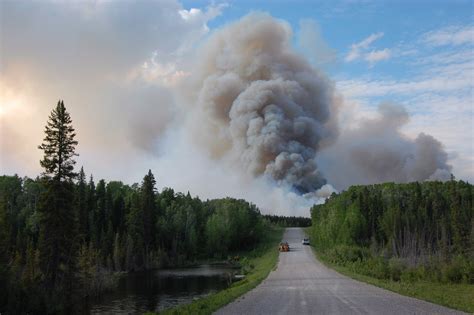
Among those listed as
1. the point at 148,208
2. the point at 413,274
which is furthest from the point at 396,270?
the point at 148,208

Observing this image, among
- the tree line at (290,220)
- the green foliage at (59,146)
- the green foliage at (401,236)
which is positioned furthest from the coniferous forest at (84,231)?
the tree line at (290,220)

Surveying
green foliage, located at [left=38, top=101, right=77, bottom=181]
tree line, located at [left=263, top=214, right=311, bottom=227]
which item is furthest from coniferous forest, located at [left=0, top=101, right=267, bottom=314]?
tree line, located at [left=263, top=214, right=311, bottom=227]

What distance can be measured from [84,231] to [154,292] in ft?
78.3

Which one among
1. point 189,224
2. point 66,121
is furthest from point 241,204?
point 66,121

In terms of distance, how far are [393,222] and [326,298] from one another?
Result: 57128mm

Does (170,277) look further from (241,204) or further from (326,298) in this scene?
(241,204)

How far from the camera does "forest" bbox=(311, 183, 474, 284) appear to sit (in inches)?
1276

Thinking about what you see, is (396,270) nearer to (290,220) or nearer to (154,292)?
(154,292)

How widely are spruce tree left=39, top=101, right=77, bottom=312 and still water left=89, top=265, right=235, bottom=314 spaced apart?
3310mm

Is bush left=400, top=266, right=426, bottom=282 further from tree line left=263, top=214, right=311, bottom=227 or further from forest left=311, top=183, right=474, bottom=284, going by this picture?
tree line left=263, top=214, right=311, bottom=227

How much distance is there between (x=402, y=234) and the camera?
249 ft

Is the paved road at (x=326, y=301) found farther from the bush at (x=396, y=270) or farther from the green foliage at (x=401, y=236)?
the bush at (x=396, y=270)

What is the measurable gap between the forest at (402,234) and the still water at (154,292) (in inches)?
505

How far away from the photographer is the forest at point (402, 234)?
106 feet
